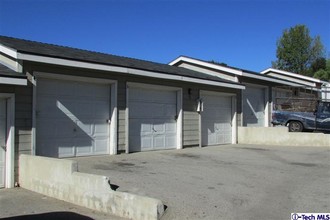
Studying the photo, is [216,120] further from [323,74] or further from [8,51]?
[323,74]

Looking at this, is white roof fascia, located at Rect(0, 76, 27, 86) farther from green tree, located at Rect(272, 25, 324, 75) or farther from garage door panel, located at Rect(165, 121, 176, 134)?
green tree, located at Rect(272, 25, 324, 75)

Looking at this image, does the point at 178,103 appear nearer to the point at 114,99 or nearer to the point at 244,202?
the point at 114,99

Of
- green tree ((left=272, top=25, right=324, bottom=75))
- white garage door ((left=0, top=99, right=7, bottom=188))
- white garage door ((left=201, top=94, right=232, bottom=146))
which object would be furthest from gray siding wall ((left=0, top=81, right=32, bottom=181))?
green tree ((left=272, top=25, right=324, bottom=75))

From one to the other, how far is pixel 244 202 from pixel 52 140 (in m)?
6.20

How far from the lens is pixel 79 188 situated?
25.2 ft

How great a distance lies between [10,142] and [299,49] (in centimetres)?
4849

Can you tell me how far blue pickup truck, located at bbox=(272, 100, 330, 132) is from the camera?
1978 cm

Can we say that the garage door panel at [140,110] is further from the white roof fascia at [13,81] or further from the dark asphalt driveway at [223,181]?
the white roof fascia at [13,81]

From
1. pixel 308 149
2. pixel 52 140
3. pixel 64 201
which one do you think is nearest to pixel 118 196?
pixel 64 201

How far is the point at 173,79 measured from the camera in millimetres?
14477

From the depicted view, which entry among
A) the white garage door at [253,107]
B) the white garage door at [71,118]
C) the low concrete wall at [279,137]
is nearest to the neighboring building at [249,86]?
the white garage door at [253,107]

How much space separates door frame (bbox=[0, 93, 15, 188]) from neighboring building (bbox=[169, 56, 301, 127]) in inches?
472

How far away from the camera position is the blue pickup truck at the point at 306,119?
19.8 m

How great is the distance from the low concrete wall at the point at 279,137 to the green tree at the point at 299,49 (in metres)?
35.8
